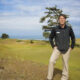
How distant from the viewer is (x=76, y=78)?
1091 centimetres

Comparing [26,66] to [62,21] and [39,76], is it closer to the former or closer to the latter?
[39,76]

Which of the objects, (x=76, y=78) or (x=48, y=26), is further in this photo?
(x=48, y=26)

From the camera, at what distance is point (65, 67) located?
8.88 meters

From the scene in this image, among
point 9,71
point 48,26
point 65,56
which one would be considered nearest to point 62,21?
point 65,56

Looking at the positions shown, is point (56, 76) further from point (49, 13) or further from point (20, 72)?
point (49, 13)

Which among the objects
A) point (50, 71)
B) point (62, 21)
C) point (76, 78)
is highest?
point (62, 21)

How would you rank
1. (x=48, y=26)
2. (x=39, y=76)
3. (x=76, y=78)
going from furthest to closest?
(x=48, y=26), (x=76, y=78), (x=39, y=76)

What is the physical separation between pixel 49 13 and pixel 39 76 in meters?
30.3

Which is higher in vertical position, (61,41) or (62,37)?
(62,37)

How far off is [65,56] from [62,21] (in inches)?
57.6

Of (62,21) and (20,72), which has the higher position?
(62,21)

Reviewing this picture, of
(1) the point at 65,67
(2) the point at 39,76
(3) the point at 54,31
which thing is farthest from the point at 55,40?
(2) the point at 39,76

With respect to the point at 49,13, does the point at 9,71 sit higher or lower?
lower

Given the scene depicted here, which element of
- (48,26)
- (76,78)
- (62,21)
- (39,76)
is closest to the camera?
(62,21)
